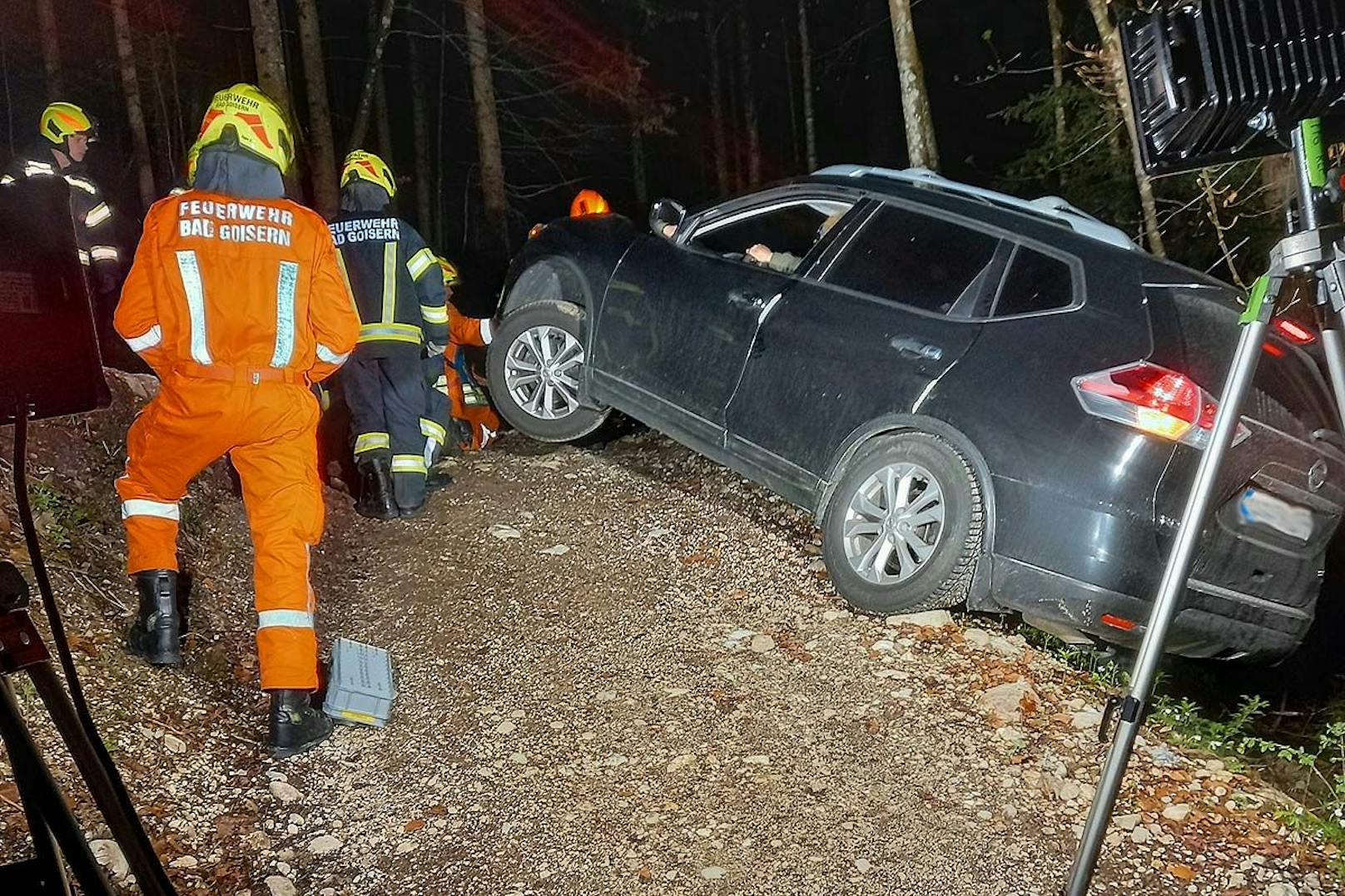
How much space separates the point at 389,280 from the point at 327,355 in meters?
1.67

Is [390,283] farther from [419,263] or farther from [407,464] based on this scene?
[407,464]

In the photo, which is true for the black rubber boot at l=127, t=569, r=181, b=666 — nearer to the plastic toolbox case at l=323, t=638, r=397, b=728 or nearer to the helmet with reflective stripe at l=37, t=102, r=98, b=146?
the plastic toolbox case at l=323, t=638, r=397, b=728

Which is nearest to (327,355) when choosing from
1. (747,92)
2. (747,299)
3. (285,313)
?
(285,313)

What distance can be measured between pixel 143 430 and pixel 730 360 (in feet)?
8.55

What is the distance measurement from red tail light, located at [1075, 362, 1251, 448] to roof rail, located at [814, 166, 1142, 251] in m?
0.80

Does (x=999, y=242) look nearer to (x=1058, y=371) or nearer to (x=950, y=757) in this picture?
(x=1058, y=371)

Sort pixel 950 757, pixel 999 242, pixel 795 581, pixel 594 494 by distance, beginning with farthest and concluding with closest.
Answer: pixel 594 494
pixel 795 581
pixel 999 242
pixel 950 757

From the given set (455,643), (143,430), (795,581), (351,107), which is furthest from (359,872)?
(351,107)

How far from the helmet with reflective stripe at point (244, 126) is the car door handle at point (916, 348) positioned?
8.33 ft

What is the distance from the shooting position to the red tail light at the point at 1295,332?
366 cm

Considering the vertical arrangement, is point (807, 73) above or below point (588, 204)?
above

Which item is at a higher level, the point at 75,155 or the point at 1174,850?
the point at 75,155

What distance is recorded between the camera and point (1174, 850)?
9.99 feet

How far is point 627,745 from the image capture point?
137 inches
